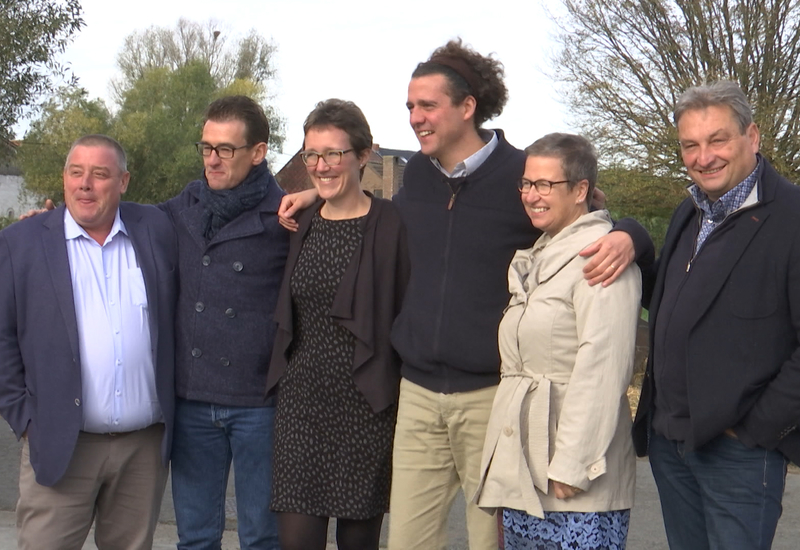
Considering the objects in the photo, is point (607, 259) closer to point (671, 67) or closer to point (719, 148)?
point (719, 148)

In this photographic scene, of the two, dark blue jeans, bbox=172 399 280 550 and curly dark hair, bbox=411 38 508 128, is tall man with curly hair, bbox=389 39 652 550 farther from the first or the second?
dark blue jeans, bbox=172 399 280 550

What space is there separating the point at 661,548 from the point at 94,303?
10.9 feet

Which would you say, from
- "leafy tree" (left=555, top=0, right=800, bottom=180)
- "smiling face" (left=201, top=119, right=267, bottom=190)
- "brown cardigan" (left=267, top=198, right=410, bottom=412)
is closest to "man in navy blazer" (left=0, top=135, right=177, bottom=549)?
"smiling face" (left=201, top=119, right=267, bottom=190)

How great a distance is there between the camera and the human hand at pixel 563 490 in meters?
3.19

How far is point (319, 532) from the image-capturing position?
3.86 m

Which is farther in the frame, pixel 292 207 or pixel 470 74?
pixel 292 207

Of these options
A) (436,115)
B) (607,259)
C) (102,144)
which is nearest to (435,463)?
(607,259)

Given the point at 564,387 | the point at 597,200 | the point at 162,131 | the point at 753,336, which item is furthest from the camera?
the point at 162,131

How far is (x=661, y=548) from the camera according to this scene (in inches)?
208

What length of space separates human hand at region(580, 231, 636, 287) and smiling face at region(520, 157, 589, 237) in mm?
174

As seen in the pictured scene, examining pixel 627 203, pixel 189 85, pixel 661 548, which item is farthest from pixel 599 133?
Answer: pixel 189 85

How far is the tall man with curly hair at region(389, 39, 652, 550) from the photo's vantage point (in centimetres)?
355

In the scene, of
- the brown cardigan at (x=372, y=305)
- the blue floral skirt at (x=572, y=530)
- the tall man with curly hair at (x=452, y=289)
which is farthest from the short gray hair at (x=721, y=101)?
the blue floral skirt at (x=572, y=530)

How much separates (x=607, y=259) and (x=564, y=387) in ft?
1.51
